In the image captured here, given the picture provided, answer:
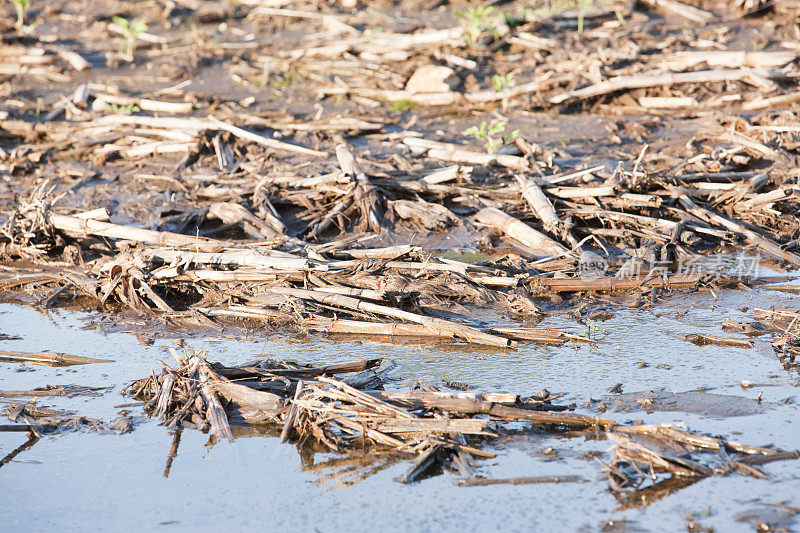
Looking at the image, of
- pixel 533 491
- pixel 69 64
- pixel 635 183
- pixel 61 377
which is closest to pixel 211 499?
pixel 533 491

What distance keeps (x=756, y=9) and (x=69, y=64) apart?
1045 centimetres

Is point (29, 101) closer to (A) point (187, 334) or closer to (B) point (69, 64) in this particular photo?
(B) point (69, 64)

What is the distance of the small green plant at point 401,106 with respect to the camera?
10.5m

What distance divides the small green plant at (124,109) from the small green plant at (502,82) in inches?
185

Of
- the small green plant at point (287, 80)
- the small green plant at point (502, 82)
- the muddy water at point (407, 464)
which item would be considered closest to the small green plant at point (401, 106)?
the small green plant at point (502, 82)

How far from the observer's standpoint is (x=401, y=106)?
10602mm

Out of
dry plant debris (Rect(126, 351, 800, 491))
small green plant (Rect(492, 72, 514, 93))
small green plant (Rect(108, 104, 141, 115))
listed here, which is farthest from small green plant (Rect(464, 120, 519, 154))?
small green plant (Rect(108, 104, 141, 115))

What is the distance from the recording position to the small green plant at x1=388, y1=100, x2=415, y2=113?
10523 mm

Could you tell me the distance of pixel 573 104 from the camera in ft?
33.6

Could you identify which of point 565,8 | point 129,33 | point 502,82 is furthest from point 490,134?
point 129,33

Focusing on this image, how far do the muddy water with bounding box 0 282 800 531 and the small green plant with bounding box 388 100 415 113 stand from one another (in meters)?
5.50

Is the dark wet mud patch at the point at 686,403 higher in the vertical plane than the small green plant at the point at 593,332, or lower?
higher

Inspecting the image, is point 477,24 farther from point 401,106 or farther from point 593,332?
point 593,332

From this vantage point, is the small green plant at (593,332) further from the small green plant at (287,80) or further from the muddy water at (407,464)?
the small green plant at (287,80)
